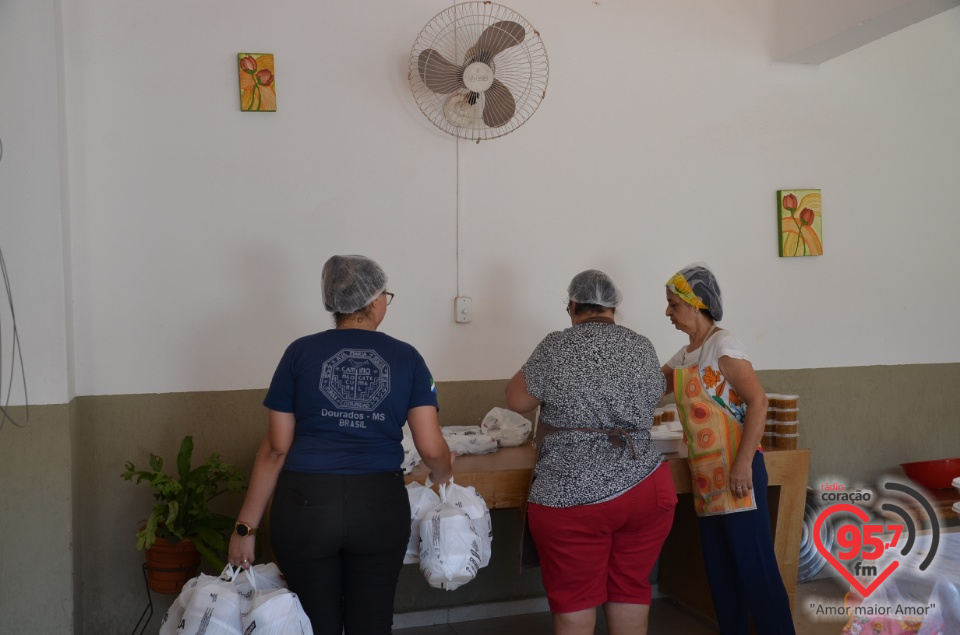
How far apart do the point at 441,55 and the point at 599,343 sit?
1.55m

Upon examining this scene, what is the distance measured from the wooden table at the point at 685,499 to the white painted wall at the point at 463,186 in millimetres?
686

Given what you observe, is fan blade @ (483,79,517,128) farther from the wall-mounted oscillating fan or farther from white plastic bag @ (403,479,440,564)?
white plastic bag @ (403,479,440,564)

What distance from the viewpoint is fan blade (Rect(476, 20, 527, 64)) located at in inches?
134

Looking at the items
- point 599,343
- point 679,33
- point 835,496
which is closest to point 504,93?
point 679,33

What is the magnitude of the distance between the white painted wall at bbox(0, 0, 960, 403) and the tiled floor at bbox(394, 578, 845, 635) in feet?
3.44

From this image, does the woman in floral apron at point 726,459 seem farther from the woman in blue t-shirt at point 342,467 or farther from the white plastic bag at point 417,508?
the woman in blue t-shirt at point 342,467

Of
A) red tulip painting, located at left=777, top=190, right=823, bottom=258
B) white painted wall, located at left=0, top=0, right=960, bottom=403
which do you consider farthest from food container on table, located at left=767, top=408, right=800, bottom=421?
red tulip painting, located at left=777, top=190, right=823, bottom=258

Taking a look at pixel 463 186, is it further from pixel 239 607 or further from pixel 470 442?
pixel 239 607

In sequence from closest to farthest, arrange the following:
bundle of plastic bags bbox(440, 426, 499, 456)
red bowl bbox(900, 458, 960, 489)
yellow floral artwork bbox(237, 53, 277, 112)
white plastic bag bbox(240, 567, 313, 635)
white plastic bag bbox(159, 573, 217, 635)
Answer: white plastic bag bbox(240, 567, 313, 635) → white plastic bag bbox(159, 573, 217, 635) → bundle of plastic bags bbox(440, 426, 499, 456) → yellow floral artwork bbox(237, 53, 277, 112) → red bowl bbox(900, 458, 960, 489)

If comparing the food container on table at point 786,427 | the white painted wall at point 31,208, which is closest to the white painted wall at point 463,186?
the white painted wall at point 31,208

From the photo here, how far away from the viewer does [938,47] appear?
4438mm

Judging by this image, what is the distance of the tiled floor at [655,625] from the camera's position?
11.7 feet

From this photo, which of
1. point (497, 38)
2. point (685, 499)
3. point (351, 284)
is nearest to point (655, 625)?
point (685, 499)

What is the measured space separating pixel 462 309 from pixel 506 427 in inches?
21.0
